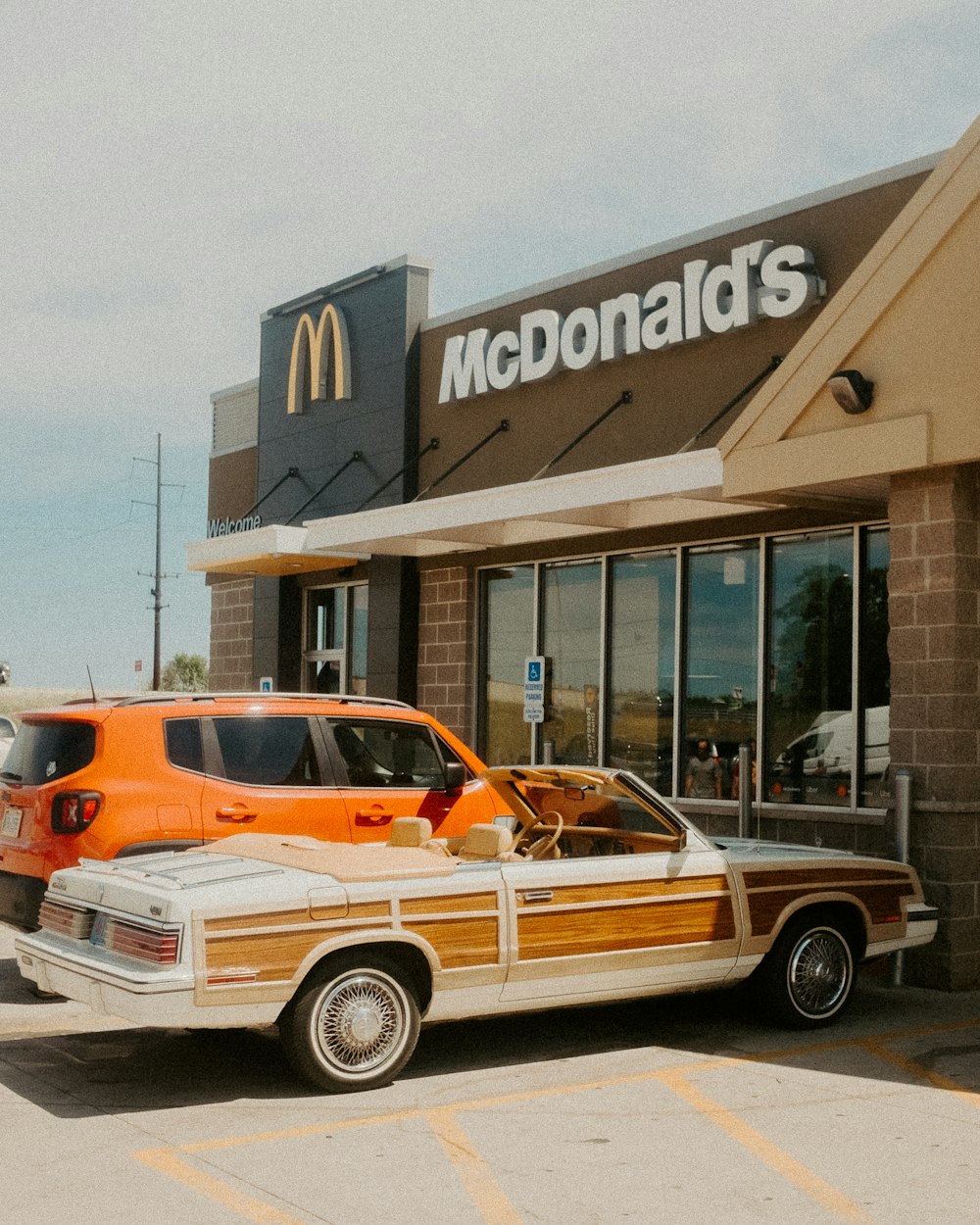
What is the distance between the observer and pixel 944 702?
408 inches

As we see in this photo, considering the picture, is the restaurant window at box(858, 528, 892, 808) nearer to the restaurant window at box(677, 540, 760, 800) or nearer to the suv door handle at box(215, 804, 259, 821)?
the restaurant window at box(677, 540, 760, 800)

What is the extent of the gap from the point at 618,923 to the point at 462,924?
0.99 m

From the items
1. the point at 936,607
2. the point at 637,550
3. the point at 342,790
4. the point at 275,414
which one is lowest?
the point at 342,790

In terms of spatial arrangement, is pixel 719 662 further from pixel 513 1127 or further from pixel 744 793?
pixel 513 1127

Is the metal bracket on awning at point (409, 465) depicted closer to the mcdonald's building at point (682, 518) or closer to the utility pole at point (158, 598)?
the mcdonald's building at point (682, 518)

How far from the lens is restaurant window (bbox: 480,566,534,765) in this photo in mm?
16469

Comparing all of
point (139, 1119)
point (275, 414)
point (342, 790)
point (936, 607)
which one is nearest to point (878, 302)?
point (936, 607)

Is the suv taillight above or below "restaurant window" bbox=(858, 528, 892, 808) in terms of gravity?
below

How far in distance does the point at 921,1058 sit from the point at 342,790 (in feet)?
12.7

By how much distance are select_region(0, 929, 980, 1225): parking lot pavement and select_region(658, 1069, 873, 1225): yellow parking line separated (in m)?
0.02

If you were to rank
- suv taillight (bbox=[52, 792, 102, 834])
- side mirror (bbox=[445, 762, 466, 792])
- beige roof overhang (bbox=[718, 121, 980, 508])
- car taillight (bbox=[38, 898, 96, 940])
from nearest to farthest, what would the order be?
car taillight (bbox=[38, 898, 96, 940])
suv taillight (bbox=[52, 792, 102, 834])
side mirror (bbox=[445, 762, 466, 792])
beige roof overhang (bbox=[718, 121, 980, 508])

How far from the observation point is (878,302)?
34.4 ft

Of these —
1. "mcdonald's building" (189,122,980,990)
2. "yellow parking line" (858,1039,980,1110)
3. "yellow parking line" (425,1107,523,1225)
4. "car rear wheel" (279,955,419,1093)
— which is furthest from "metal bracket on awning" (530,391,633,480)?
"yellow parking line" (425,1107,523,1225)

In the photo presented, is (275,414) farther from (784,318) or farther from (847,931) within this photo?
(847,931)
